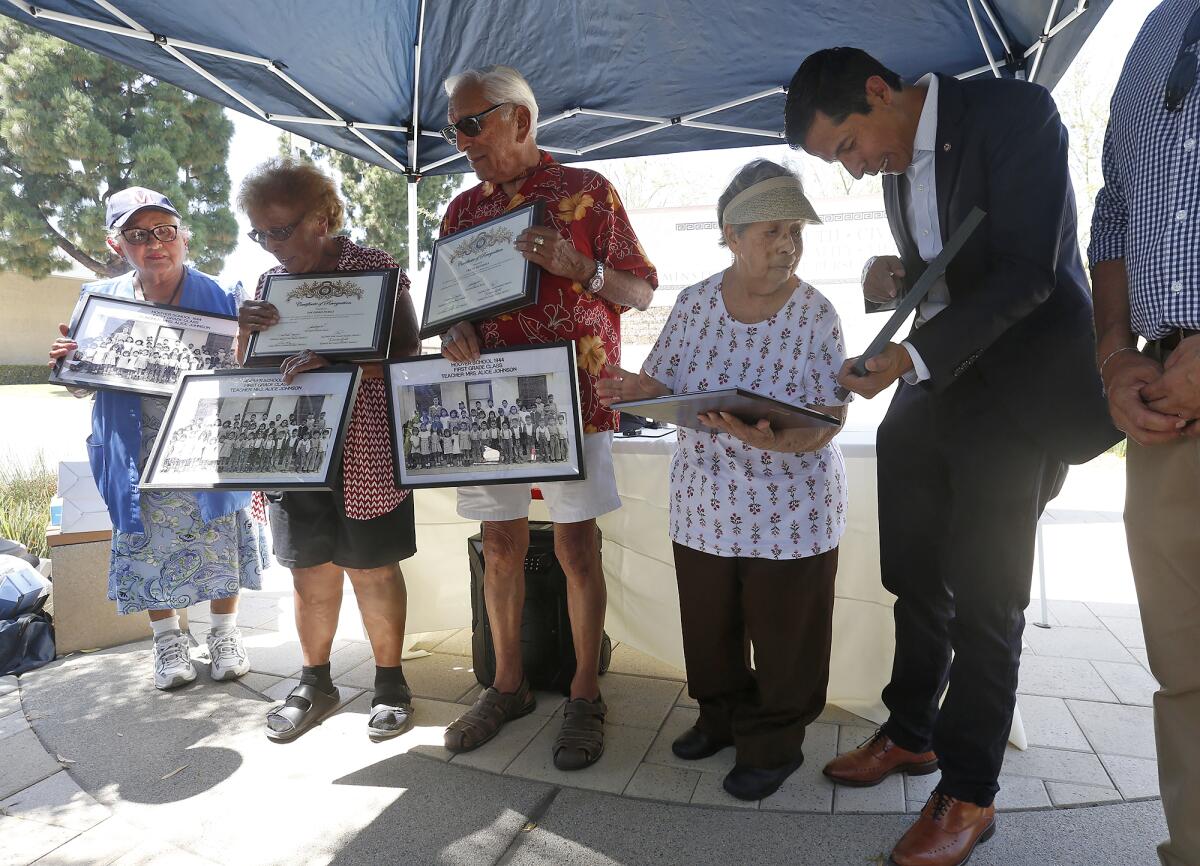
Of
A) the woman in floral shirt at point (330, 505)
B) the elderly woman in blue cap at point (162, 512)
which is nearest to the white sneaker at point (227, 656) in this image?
the elderly woman in blue cap at point (162, 512)

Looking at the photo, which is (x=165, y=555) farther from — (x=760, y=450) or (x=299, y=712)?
(x=760, y=450)

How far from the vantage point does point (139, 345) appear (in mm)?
2945

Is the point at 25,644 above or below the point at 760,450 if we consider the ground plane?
below

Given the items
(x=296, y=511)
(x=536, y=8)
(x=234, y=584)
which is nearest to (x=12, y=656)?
(x=234, y=584)

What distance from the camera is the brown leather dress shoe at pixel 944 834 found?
6.58 feet

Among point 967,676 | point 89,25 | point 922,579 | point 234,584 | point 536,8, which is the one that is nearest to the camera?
point 967,676

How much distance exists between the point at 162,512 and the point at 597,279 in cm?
226

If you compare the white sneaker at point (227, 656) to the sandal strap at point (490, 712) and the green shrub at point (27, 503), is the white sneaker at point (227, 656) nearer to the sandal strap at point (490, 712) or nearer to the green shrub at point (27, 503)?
the sandal strap at point (490, 712)

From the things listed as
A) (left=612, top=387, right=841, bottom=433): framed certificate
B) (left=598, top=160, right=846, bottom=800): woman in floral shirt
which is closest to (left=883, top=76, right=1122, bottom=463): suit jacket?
(left=612, top=387, right=841, bottom=433): framed certificate

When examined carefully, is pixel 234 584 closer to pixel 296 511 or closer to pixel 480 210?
pixel 296 511

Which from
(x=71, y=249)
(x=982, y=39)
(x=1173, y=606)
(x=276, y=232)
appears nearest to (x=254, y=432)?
(x=276, y=232)

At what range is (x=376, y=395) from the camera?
2.75 metres

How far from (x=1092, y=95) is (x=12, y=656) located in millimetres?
16793

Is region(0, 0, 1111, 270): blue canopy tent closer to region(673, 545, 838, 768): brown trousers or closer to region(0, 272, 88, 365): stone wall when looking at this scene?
region(673, 545, 838, 768): brown trousers
